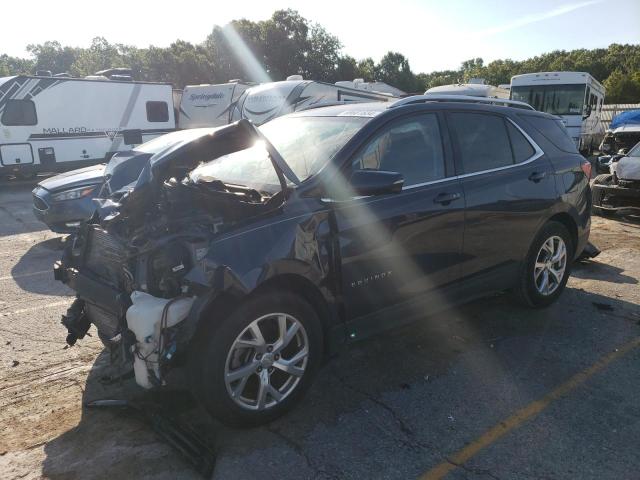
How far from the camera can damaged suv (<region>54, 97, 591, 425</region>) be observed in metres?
2.81

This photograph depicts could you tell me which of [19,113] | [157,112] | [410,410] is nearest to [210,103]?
[157,112]

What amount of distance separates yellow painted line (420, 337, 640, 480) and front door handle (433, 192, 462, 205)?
147 centimetres

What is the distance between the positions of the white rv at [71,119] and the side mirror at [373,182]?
36.3 feet

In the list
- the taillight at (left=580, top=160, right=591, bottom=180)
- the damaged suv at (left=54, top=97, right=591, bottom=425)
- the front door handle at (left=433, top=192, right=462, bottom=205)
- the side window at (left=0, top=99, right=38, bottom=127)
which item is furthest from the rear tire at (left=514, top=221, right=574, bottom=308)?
the side window at (left=0, top=99, right=38, bottom=127)

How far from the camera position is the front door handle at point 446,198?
3.69 metres

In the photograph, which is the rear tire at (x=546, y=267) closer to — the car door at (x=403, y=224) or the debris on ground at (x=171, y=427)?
the car door at (x=403, y=224)

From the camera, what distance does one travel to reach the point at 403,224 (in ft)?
11.4

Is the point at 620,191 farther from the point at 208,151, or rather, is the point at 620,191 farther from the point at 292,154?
the point at 208,151

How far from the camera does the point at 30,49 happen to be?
2552 inches

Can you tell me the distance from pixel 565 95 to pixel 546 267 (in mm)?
16949

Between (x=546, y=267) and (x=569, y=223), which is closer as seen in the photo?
(x=546, y=267)

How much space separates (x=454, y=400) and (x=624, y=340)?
6.18ft

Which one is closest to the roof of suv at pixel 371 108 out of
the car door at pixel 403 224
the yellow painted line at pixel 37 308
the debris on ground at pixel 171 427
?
the car door at pixel 403 224

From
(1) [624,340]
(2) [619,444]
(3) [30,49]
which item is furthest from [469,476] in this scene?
(3) [30,49]
